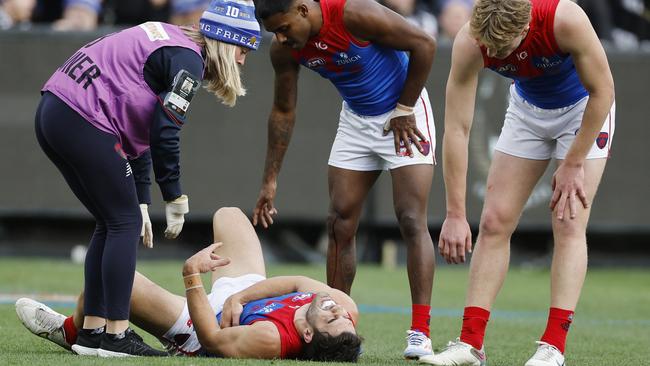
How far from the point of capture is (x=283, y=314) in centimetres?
612

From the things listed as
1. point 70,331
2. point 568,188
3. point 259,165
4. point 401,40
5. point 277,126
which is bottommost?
point 259,165

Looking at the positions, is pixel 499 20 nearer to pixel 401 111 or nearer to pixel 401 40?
pixel 401 40

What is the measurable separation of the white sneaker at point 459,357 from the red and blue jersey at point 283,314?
724 mm

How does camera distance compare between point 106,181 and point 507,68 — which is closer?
point 106,181

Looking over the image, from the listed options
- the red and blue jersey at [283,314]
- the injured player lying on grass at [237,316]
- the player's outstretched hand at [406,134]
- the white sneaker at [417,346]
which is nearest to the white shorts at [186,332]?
the injured player lying on grass at [237,316]

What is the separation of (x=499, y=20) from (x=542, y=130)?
991 mm

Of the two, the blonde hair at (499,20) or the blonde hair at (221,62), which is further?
the blonde hair at (221,62)

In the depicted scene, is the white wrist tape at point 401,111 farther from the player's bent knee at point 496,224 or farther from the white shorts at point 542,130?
the player's bent knee at point 496,224

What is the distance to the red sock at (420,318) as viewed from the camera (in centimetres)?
695

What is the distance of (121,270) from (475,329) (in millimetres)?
1883

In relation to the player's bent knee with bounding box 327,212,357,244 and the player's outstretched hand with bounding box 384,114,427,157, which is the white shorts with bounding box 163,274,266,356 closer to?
the player's bent knee with bounding box 327,212,357,244

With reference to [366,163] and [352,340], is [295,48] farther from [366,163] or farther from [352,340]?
[352,340]

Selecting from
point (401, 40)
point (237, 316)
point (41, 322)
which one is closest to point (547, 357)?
point (237, 316)

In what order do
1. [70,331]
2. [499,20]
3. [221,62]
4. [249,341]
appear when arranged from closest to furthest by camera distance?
[499,20] → [249,341] → [221,62] → [70,331]
